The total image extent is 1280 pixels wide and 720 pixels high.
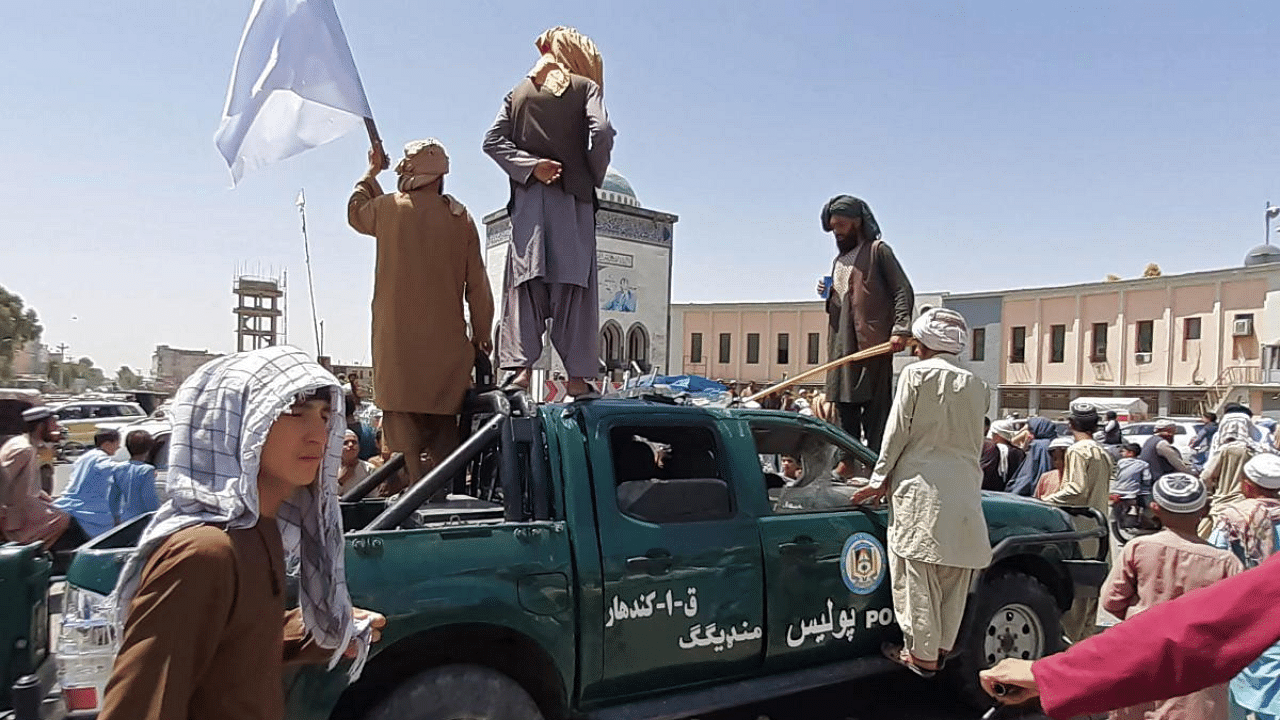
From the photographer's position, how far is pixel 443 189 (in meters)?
4.08

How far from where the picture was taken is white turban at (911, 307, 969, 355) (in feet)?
13.8

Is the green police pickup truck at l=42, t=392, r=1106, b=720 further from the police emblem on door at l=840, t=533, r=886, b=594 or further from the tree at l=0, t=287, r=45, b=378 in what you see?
the tree at l=0, t=287, r=45, b=378

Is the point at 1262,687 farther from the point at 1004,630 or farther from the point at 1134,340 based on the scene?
the point at 1134,340

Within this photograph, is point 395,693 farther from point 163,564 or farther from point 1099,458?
point 1099,458

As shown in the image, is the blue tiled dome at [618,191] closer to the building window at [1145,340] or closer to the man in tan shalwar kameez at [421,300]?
the building window at [1145,340]

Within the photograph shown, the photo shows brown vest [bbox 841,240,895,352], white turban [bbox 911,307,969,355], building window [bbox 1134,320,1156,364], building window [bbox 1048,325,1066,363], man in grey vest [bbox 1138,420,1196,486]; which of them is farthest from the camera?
building window [bbox 1048,325,1066,363]

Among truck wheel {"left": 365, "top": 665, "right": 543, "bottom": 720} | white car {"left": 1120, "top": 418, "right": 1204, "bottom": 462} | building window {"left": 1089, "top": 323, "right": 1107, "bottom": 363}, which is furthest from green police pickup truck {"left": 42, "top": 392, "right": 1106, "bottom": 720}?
building window {"left": 1089, "top": 323, "right": 1107, "bottom": 363}

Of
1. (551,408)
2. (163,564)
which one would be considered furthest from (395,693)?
(163,564)

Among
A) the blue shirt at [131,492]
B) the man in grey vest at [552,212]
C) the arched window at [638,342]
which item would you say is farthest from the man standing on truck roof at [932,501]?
the arched window at [638,342]

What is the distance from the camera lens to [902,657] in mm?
3994

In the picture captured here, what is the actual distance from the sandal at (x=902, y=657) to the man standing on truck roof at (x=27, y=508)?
4921mm

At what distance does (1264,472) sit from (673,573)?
134 inches

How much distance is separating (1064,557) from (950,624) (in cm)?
118

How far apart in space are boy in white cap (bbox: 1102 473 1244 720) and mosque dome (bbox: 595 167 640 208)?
27123 mm
